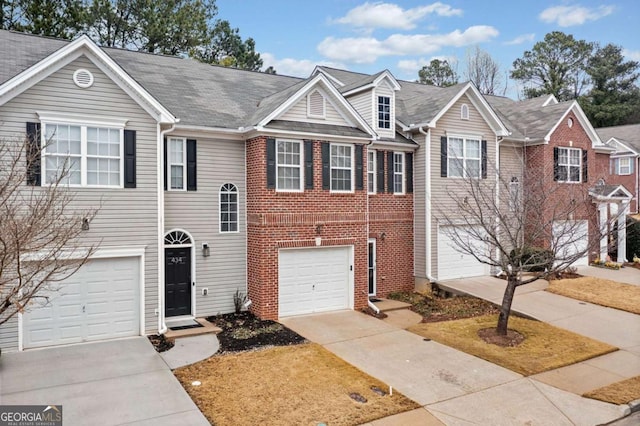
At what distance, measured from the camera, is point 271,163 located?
553 inches

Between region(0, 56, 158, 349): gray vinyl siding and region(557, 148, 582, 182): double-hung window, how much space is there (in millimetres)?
17451

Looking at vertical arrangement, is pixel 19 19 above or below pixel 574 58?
below

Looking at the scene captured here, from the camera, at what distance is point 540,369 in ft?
34.2

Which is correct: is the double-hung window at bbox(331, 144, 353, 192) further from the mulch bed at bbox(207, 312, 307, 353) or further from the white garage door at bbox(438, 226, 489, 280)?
the mulch bed at bbox(207, 312, 307, 353)

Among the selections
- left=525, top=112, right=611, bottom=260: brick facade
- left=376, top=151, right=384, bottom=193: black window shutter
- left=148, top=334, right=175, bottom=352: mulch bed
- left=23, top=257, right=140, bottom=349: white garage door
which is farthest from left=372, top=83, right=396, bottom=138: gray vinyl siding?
left=148, top=334, right=175, bottom=352: mulch bed

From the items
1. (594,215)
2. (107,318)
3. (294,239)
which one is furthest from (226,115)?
(594,215)

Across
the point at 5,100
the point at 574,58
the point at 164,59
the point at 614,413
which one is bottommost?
the point at 614,413

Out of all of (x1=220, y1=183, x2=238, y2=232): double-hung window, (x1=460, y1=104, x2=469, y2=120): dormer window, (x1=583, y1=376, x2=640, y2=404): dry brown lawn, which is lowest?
(x1=583, y1=376, x2=640, y2=404): dry brown lawn

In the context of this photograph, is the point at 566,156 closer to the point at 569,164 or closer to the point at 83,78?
the point at 569,164

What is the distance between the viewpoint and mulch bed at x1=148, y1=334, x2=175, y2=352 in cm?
1125

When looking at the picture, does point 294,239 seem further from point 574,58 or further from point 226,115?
point 574,58

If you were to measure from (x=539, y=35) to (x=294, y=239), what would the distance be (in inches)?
1921

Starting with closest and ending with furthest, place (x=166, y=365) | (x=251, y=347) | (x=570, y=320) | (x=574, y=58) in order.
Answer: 1. (x=166, y=365)
2. (x=251, y=347)
3. (x=570, y=320)
4. (x=574, y=58)

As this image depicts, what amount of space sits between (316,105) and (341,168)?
2.19 metres
